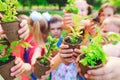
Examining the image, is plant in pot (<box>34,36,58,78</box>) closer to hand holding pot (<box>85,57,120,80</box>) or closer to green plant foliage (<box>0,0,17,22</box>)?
green plant foliage (<box>0,0,17,22</box>)

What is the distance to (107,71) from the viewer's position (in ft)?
→ 5.94

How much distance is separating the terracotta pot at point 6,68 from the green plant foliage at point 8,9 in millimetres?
241

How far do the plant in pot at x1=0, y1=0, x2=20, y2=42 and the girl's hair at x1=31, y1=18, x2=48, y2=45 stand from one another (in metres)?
2.30

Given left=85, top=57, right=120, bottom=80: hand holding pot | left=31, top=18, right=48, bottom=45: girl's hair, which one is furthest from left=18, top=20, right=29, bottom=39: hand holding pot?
left=31, top=18, right=48, bottom=45: girl's hair

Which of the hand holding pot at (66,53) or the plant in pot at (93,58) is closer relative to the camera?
the plant in pot at (93,58)

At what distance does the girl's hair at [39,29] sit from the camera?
4.61m

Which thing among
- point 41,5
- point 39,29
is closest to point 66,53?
point 39,29

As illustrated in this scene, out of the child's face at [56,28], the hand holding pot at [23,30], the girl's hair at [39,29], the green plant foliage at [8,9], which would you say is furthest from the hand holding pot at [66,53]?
the child's face at [56,28]

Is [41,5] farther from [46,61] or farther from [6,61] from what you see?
[6,61]

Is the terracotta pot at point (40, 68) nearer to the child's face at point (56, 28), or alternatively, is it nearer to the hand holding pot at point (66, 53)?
the hand holding pot at point (66, 53)

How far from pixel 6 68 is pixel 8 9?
355 mm

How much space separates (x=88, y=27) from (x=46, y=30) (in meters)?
1.42

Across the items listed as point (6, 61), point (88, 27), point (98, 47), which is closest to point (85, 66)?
point (98, 47)

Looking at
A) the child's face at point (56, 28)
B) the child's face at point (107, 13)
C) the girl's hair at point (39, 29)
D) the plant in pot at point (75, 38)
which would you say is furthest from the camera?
the child's face at point (107, 13)
